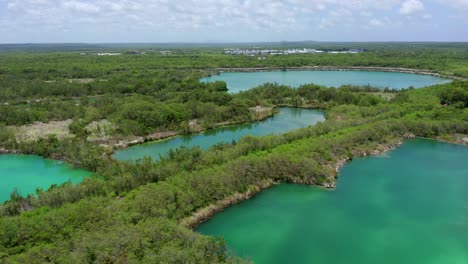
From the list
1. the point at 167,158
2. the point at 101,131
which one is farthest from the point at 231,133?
the point at 167,158

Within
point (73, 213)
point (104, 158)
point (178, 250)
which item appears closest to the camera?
point (178, 250)

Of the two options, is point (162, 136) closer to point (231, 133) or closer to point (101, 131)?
point (101, 131)

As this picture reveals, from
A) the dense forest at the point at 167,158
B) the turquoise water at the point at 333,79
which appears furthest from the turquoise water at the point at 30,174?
the turquoise water at the point at 333,79

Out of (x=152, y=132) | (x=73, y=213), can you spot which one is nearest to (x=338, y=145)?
(x=152, y=132)

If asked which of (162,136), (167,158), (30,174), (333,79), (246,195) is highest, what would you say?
(333,79)

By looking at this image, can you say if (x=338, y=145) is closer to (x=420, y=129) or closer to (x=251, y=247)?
(x=420, y=129)

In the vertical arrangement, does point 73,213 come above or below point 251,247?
above
